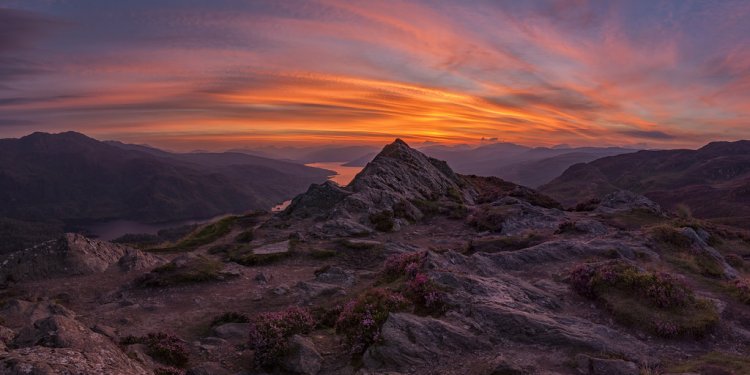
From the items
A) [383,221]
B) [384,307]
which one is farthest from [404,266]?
[383,221]

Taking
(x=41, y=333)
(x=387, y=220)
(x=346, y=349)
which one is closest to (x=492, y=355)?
(x=346, y=349)

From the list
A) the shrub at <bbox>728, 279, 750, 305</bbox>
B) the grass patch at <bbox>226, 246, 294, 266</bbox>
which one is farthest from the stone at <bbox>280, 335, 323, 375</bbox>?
the shrub at <bbox>728, 279, 750, 305</bbox>

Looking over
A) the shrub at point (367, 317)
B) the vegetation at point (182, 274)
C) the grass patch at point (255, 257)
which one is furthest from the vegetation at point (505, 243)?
the vegetation at point (182, 274)

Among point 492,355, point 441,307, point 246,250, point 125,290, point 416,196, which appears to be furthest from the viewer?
point 416,196

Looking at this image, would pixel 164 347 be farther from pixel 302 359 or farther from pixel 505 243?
pixel 505 243

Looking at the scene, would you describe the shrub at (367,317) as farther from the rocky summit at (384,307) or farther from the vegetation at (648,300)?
the vegetation at (648,300)

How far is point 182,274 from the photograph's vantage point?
25672 millimetres

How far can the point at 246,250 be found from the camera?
33.3m

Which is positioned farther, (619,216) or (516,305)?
(619,216)

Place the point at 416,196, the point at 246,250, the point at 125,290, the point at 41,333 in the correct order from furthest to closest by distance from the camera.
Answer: the point at 416,196, the point at 246,250, the point at 125,290, the point at 41,333

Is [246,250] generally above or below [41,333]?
below

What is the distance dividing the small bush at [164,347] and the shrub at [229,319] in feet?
8.30

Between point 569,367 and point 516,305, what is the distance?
13.4 ft

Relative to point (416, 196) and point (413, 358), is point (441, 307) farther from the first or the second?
point (416, 196)
